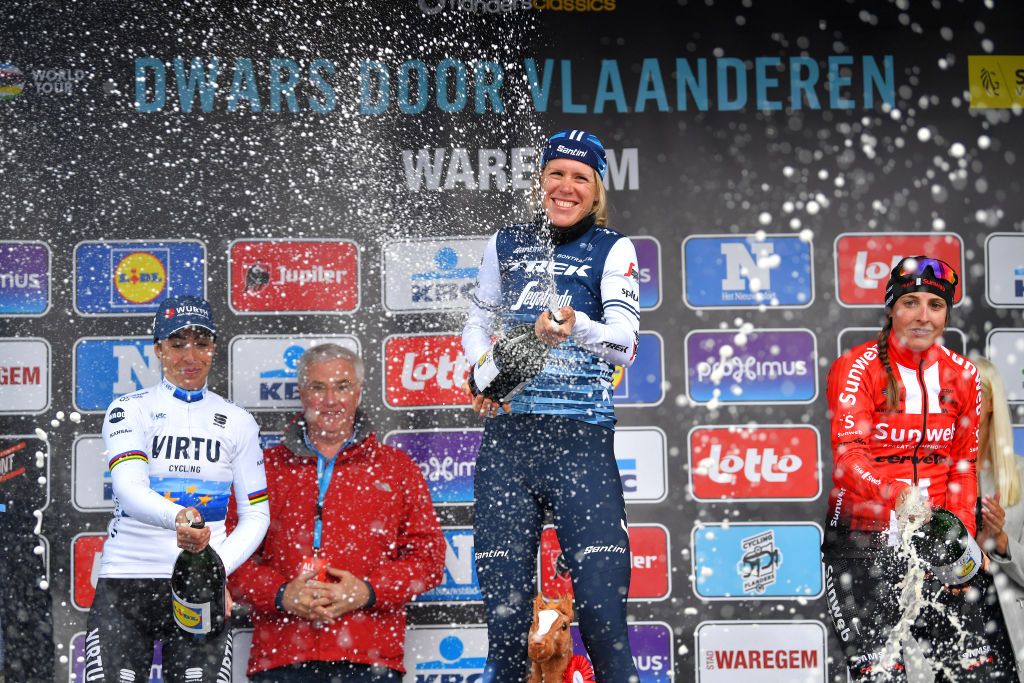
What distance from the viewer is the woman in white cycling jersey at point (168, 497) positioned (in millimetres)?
3662

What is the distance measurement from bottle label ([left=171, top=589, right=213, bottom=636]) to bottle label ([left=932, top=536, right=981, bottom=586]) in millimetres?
2363

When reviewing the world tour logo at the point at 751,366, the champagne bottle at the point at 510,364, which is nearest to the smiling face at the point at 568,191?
the champagne bottle at the point at 510,364

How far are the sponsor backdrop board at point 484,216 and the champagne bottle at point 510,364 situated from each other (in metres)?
1.78

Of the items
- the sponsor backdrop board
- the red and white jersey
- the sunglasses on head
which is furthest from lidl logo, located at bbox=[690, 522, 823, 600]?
the sunglasses on head

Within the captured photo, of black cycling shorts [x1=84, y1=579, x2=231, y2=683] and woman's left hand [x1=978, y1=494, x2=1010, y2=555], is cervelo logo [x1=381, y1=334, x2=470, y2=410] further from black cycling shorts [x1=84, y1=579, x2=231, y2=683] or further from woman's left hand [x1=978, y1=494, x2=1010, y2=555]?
→ woman's left hand [x1=978, y1=494, x2=1010, y2=555]

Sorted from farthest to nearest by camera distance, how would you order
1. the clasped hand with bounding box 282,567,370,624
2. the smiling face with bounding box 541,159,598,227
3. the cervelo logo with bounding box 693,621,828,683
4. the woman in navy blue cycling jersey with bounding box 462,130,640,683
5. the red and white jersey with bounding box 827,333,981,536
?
the cervelo logo with bounding box 693,621,828,683
the clasped hand with bounding box 282,567,370,624
the red and white jersey with bounding box 827,333,981,536
the smiling face with bounding box 541,159,598,227
the woman in navy blue cycling jersey with bounding box 462,130,640,683

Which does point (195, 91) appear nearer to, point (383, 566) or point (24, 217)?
point (24, 217)

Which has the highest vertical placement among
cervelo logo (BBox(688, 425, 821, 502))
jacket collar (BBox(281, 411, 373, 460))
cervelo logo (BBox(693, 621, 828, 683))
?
jacket collar (BBox(281, 411, 373, 460))

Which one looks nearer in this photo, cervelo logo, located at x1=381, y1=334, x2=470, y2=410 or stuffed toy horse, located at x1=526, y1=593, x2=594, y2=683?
stuffed toy horse, located at x1=526, y1=593, x2=594, y2=683

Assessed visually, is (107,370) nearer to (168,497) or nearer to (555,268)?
(168,497)

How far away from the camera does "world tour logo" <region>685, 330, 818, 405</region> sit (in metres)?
4.53

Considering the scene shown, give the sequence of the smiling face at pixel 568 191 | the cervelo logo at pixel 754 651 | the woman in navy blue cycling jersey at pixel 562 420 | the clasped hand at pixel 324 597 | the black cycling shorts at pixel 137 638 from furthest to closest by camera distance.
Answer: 1. the cervelo logo at pixel 754 651
2. the clasped hand at pixel 324 597
3. the black cycling shorts at pixel 137 638
4. the smiling face at pixel 568 191
5. the woman in navy blue cycling jersey at pixel 562 420

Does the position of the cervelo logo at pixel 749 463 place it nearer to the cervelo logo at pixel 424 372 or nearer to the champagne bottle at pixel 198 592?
the cervelo logo at pixel 424 372

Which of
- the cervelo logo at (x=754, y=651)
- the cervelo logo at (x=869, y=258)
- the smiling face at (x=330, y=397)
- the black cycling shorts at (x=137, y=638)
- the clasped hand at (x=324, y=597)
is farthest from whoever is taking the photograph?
the cervelo logo at (x=869, y=258)
